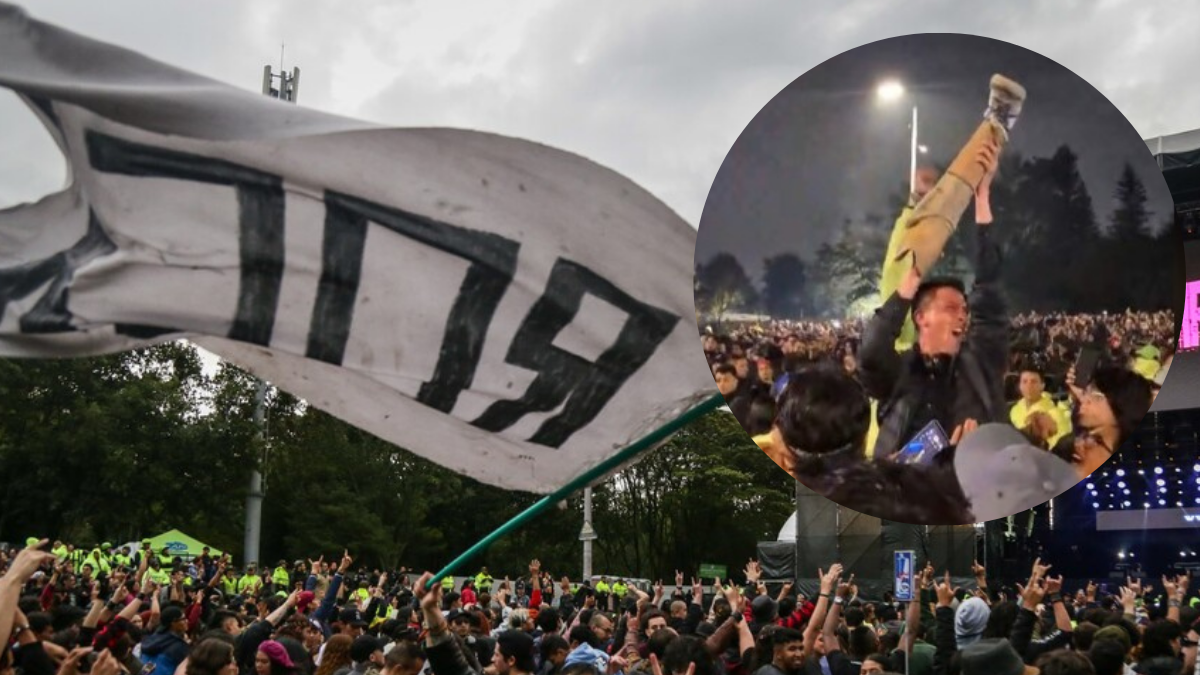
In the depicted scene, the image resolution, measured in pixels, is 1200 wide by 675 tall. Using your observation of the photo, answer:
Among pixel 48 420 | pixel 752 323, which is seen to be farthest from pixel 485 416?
pixel 48 420

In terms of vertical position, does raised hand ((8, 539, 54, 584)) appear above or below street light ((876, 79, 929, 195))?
below

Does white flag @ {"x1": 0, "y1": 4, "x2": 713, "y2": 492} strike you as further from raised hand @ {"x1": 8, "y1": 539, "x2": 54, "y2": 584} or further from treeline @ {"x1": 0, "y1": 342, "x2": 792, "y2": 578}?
treeline @ {"x1": 0, "y1": 342, "x2": 792, "y2": 578}

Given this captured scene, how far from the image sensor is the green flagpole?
178 inches

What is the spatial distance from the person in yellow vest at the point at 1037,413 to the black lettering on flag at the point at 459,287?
6.76 ft

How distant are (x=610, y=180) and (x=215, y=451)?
2900 cm

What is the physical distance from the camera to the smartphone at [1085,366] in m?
3.46

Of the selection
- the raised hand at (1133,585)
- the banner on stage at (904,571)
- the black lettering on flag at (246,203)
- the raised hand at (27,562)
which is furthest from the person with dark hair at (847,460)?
the raised hand at (1133,585)

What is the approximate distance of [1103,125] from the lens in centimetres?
347

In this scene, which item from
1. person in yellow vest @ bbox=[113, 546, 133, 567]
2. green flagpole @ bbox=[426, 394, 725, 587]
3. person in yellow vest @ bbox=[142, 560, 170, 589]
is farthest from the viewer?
person in yellow vest @ bbox=[113, 546, 133, 567]

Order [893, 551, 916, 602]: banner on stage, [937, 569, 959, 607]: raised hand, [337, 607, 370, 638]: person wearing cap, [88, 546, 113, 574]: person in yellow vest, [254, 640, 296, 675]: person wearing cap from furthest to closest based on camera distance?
[88, 546, 113, 574]: person in yellow vest → [893, 551, 916, 602]: banner on stage → [337, 607, 370, 638]: person wearing cap → [937, 569, 959, 607]: raised hand → [254, 640, 296, 675]: person wearing cap

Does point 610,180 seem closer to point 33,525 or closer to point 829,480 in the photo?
point 829,480

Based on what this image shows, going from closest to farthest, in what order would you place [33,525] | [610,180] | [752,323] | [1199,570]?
[752,323], [610,180], [1199,570], [33,525]

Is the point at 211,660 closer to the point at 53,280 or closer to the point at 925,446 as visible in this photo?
the point at 53,280

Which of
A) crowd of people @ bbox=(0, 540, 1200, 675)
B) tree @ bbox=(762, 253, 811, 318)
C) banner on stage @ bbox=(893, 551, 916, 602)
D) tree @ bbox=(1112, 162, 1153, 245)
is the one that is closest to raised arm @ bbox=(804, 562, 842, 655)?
crowd of people @ bbox=(0, 540, 1200, 675)
